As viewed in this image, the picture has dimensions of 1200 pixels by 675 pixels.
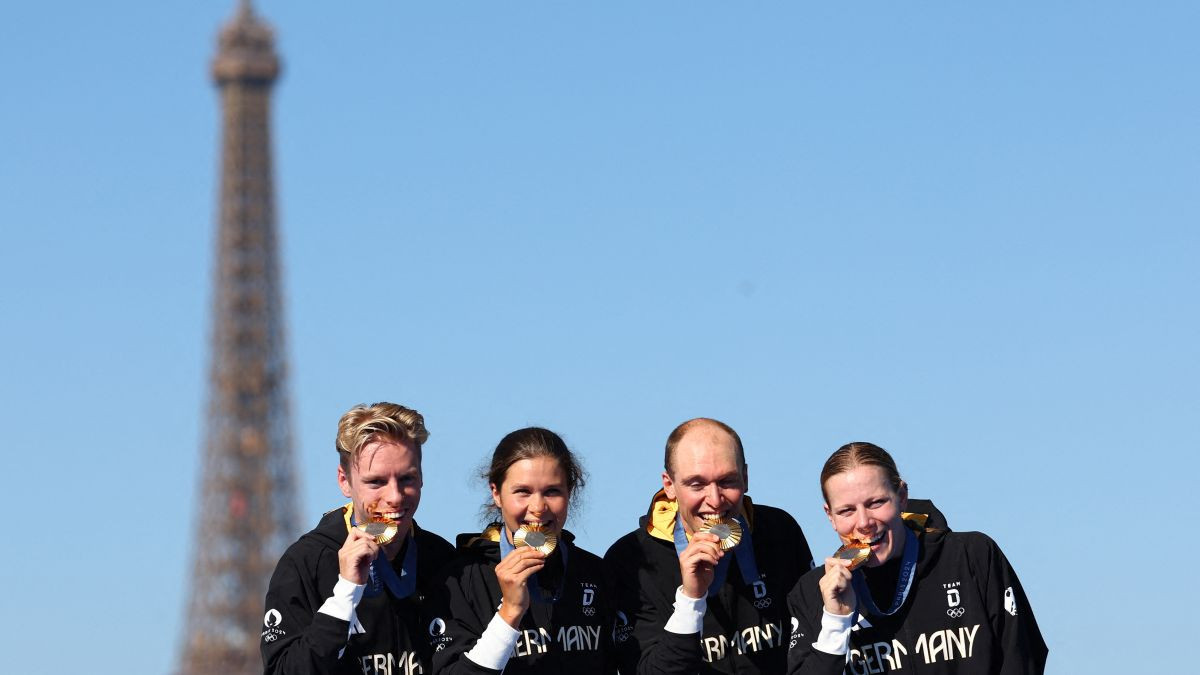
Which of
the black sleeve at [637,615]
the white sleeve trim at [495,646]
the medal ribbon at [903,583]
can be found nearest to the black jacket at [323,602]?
the white sleeve trim at [495,646]

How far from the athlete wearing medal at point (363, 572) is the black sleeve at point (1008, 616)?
3014mm

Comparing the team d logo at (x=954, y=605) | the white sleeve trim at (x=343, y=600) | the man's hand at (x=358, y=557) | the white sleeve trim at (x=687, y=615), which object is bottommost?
the team d logo at (x=954, y=605)

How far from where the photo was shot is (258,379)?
113188mm

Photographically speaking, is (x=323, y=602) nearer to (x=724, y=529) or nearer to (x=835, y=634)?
(x=724, y=529)

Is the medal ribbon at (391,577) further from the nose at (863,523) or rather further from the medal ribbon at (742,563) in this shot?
the nose at (863,523)

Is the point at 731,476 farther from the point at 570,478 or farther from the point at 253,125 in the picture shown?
A: the point at 253,125

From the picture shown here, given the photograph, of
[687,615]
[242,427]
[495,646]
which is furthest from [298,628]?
[242,427]

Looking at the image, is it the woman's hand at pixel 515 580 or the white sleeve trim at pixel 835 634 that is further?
the woman's hand at pixel 515 580

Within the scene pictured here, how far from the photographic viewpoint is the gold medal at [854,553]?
11320 mm

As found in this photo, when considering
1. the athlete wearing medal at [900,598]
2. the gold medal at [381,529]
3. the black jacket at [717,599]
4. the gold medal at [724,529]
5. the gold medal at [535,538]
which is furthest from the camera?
the black jacket at [717,599]

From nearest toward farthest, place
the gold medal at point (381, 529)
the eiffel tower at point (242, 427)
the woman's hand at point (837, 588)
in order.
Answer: the woman's hand at point (837, 588) < the gold medal at point (381, 529) < the eiffel tower at point (242, 427)

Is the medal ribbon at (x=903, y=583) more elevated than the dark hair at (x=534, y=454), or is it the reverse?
the dark hair at (x=534, y=454)

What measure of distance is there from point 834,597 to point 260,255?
10251 centimetres

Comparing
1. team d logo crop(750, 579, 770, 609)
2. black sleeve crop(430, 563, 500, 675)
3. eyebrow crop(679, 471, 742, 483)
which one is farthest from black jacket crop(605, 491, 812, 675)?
black sleeve crop(430, 563, 500, 675)
